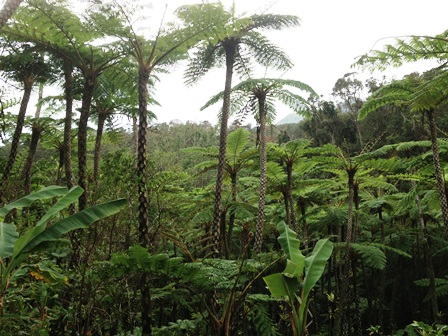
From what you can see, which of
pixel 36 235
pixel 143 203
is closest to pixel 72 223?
pixel 36 235

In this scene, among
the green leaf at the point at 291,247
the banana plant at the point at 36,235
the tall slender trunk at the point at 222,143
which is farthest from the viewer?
the tall slender trunk at the point at 222,143

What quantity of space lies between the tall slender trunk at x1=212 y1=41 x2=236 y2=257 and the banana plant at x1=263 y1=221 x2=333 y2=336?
10.4 feet

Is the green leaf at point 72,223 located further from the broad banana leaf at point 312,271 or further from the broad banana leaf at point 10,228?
the broad banana leaf at point 312,271

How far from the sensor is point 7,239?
3.35 metres

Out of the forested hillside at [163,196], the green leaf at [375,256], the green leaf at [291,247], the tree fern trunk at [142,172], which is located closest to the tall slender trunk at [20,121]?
the forested hillside at [163,196]

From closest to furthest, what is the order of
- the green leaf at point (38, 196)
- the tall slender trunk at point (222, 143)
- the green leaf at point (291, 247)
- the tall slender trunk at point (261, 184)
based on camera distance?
1. the green leaf at point (38, 196)
2. the green leaf at point (291, 247)
3. the tall slender trunk at point (222, 143)
4. the tall slender trunk at point (261, 184)

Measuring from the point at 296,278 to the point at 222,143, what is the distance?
459 cm

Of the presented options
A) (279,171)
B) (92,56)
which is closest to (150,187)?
(92,56)

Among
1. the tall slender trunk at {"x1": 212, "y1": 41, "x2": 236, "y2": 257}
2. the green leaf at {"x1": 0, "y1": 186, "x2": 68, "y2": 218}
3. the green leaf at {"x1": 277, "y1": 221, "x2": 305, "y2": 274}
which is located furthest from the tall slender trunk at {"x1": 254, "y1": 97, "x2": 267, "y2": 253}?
the green leaf at {"x1": 0, "y1": 186, "x2": 68, "y2": 218}

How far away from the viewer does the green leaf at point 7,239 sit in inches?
126

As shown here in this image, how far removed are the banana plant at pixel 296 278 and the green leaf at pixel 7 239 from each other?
254cm

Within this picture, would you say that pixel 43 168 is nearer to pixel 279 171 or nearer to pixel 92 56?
pixel 92 56

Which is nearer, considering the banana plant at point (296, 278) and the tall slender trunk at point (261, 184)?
the banana plant at point (296, 278)

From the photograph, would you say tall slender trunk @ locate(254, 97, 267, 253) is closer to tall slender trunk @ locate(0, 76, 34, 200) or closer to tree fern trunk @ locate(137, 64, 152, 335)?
tree fern trunk @ locate(137, 64, 152, 335)
